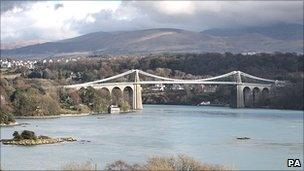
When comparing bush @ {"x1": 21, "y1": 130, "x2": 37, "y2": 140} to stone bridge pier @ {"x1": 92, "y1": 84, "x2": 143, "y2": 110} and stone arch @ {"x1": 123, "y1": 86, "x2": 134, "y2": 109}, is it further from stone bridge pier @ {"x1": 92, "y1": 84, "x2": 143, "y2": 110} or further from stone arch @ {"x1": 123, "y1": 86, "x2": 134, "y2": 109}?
stone arch @ {"x1": 123, "y1": 86, "x2": 134, "y2": 109}

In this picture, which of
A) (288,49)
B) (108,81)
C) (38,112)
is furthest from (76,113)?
(288,49)

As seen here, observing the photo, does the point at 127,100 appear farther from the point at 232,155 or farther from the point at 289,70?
Result: the point at 232,155

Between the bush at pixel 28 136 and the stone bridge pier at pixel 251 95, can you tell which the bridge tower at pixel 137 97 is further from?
the bush at pixel 28 136

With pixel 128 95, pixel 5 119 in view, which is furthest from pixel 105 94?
pixel 5 119

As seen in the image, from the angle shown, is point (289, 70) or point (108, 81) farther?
point (289, 70)

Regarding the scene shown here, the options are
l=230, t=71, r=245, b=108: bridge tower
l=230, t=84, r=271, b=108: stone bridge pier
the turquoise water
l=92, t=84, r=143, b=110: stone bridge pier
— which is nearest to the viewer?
the turquoise water

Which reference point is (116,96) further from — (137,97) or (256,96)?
(256,96)

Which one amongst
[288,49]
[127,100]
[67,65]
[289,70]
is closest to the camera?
[127,100]

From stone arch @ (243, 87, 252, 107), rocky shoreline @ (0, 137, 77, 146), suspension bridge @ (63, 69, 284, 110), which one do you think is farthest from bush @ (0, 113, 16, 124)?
stone arch @ (243, 87, 252, 107)
